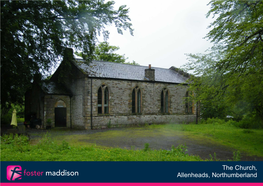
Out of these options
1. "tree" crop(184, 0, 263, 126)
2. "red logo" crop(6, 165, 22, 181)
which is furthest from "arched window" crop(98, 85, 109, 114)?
"red logo" crop(6, 165, 22, 181)

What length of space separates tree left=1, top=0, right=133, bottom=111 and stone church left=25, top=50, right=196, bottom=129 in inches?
73.5

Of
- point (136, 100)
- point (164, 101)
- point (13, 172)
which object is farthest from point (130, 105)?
point (13, 172)

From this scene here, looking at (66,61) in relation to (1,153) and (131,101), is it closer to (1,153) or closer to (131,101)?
(131,101)

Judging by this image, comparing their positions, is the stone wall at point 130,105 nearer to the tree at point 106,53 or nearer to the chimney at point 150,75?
the chimney at point 150,75

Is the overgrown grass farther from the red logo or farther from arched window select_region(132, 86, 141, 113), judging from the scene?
arched window select_region(132, 86, 141, 113)

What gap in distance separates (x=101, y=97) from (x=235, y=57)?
15365 mm

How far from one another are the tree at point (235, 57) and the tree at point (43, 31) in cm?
850

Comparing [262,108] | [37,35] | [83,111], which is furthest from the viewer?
[83,111]

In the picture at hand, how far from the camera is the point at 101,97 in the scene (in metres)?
23.8

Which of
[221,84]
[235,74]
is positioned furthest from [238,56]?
[221,84]

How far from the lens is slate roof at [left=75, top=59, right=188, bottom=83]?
941 inches

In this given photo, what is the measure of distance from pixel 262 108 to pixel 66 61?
1522 cm

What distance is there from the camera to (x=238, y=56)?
11133 millimetres

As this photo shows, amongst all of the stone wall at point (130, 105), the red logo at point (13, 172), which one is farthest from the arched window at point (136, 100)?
the red logo at point (13, 172)
